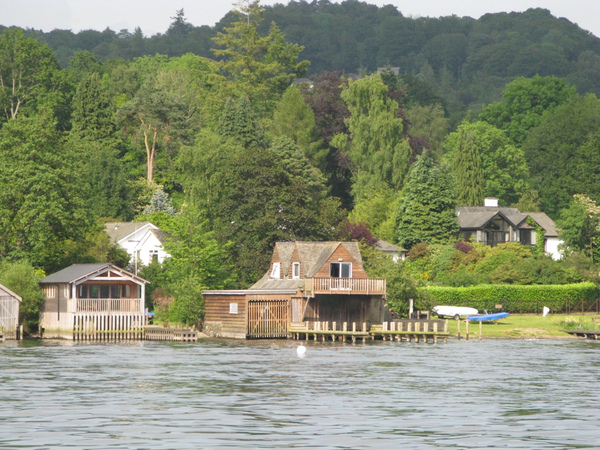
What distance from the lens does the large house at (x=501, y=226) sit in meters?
127

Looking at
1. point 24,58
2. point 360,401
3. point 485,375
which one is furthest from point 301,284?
point 24,58

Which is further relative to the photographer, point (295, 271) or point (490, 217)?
point (490, 217)

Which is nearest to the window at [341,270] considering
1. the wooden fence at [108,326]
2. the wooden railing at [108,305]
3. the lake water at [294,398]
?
the lake water at [294,398]

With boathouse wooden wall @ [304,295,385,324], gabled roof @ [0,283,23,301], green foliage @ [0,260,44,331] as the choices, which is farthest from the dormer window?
gabled roof @ [0,283,23,301]

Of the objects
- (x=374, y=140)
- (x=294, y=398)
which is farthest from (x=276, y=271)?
(x=374, y=140)

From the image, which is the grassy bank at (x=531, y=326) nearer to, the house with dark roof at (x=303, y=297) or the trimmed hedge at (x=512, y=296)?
the trimmed hedge at (x=512, y=296)

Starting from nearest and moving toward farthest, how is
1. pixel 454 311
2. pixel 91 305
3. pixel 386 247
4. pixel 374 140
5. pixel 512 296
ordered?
pixel 91 305, pixel 454 311, pixel 512 296, pixel 386 247, pixel 374 140

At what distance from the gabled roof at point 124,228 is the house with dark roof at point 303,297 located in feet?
91.1

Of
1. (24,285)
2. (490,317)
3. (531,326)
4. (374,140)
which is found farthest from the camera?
(374,140)

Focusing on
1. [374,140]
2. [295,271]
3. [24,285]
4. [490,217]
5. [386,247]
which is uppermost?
[374,140]

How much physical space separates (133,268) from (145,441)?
225 feet

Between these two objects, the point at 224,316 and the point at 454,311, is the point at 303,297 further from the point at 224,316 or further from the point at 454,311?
the point at 454,311

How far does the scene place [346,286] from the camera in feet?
274

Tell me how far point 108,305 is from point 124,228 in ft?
108
